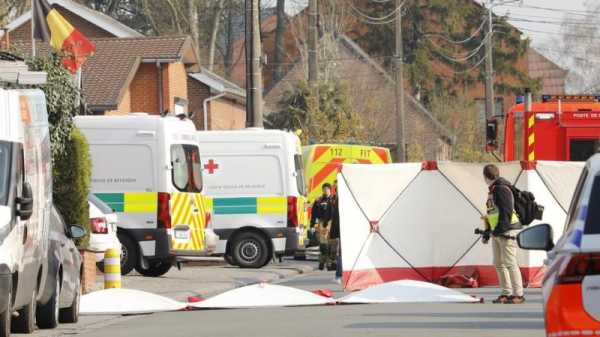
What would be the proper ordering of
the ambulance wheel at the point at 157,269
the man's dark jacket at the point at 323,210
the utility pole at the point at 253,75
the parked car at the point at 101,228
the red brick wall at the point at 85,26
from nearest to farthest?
1. the parked car at the point at 101,228
2. the ambulance wheel at the point at 157,269
3. the man's dark jacket at the point at 323,210
4. the utility pole at the point at 253,75
5. the red brick wall at the point at 85,26

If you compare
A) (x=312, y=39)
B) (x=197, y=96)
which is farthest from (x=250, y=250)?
(x=197, y=96)

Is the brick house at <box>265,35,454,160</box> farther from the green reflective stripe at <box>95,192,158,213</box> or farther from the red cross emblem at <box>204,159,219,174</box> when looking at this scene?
the green reflective stripe at <box>95,192,158,213</box>

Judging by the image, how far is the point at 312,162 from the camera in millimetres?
37812

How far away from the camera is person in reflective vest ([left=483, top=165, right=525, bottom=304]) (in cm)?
1958

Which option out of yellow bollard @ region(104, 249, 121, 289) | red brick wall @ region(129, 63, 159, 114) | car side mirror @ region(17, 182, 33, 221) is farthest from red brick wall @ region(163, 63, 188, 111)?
car side mirror @ region(17, 182, 33, 221)

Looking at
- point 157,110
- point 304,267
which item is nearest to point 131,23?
point 157,110

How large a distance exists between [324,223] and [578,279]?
2216 cm

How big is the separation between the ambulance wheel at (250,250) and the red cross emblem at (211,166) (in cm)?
133

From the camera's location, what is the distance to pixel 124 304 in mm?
19859

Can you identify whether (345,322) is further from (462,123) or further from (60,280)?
(462,123)

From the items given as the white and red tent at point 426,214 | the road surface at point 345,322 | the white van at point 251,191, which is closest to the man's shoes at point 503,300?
the road surface at point 345,322

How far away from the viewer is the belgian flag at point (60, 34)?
30.1 meters

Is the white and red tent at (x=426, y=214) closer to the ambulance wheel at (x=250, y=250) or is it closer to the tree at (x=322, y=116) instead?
the ambulance wheel at (x=250, y=250)

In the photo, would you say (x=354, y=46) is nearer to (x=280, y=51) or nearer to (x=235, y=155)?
(x=280, y=51)
